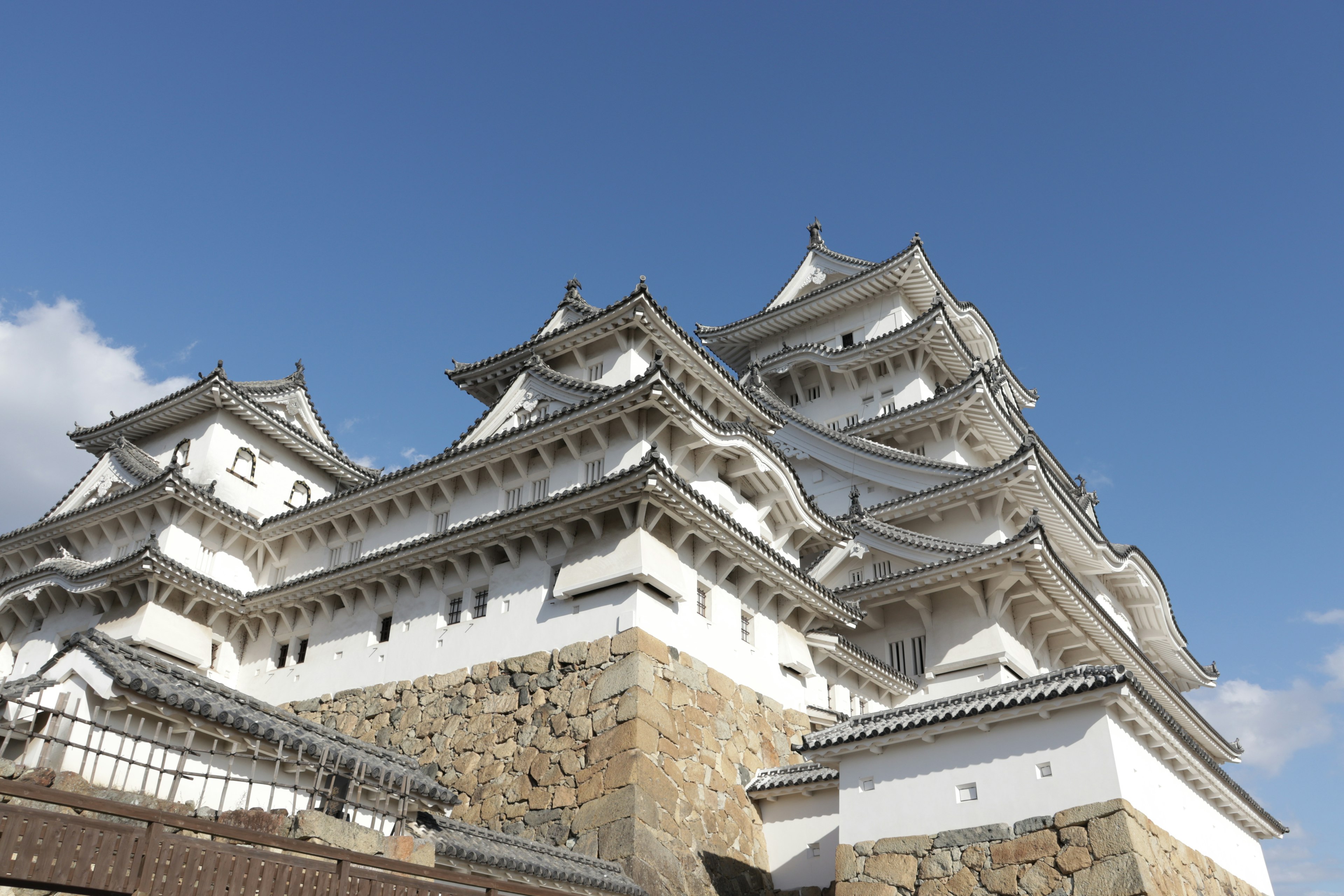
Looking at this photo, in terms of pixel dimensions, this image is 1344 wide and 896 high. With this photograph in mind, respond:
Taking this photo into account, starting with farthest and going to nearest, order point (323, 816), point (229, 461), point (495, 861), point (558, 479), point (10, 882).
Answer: point (229, 461) → point (558, 479) → point (495, 861) → point (323, 816) → point (10, 882)

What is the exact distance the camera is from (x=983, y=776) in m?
13.2

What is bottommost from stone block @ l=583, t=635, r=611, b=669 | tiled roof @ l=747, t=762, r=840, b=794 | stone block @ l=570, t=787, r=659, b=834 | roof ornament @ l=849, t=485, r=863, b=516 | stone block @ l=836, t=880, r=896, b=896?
stone block @ l=836, t=880, r=896, b=896

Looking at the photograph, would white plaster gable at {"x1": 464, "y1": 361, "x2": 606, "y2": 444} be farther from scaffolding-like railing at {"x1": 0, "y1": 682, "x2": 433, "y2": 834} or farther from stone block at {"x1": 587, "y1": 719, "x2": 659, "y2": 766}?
scaffolding-like railing at {"x1": 0, "y1": 682, "x2": 433, "y2": 834}

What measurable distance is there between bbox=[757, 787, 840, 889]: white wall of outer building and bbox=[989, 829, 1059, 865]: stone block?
348 cm

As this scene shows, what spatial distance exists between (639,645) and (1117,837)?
7.11 m

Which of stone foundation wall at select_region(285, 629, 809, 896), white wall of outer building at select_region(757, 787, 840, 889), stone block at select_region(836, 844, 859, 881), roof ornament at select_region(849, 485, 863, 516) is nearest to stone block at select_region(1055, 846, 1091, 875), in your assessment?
stone block at select_region(836, 844, 859, 881)

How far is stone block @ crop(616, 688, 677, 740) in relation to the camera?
1508cm

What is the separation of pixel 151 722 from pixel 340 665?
907 cm

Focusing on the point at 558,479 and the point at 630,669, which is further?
the point at 558,479

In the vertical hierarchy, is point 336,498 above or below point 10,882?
above

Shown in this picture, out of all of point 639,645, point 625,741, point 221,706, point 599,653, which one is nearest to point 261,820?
point 221,706

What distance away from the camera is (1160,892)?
1192 centimetres

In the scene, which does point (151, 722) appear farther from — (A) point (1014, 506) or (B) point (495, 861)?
(A) point (1014, 506)

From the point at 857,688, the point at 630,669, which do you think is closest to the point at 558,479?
the point at 630,669
